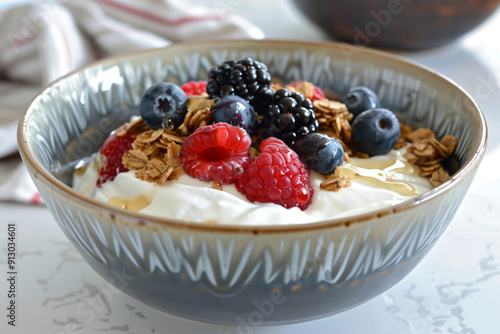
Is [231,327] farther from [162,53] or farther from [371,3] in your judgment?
[371,3]

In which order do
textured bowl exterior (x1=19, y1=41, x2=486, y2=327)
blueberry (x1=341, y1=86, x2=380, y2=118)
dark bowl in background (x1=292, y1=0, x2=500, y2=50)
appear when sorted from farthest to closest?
dark bowl in background (x1=292, y1=0, x2=500, y2=50), blueberry (x1=341, y1=86, x2=380, y2=118), textured bowl exterior (x1=19, y1=41, x2=486, y2=327)

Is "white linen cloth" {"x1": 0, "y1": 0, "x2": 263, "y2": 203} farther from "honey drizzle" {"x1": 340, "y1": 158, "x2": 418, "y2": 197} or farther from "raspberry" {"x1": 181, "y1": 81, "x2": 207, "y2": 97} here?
"honey drizzle" {"x1": 340, "y1": 158, "x2": 418, "y2": 197}

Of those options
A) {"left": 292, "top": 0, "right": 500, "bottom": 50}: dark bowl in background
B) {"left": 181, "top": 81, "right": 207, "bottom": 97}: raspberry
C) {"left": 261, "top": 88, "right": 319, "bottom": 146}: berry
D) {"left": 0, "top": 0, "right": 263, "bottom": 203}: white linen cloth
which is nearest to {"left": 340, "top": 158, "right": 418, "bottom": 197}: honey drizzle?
{"left": 261, "top": 88, "right": 319, "bottom": 146}: berry

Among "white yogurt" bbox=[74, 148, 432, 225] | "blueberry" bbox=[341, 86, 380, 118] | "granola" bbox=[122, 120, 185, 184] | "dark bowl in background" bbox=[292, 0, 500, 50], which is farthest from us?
"dark bowl in background" bbox=[292, 0, 500, 50]

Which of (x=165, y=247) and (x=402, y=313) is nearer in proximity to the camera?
(x=165, y=247)

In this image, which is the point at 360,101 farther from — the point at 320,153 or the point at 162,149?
the point at 162,149

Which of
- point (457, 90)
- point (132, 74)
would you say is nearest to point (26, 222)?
point (132, 74)
